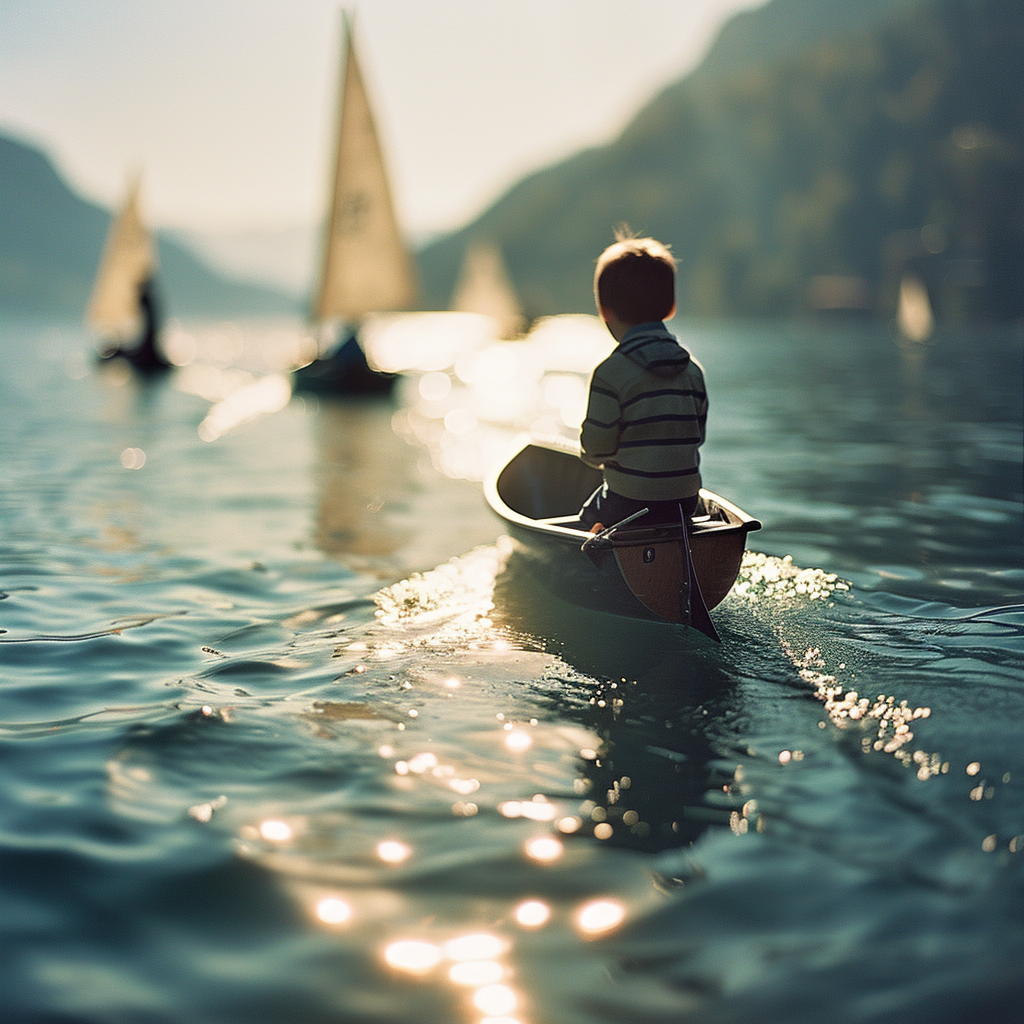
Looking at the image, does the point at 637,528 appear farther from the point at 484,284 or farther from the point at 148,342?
the point at 484,284

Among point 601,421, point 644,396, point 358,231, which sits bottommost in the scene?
point 601,421

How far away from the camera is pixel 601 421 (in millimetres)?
6461

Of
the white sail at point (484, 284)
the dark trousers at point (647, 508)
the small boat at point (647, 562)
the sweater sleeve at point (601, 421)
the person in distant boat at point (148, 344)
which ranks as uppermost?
the white sail at point (484, 284)

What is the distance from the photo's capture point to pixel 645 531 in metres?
6.50

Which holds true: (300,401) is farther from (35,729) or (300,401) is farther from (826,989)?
(826,989)

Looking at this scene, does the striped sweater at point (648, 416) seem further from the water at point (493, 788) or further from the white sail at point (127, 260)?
the white sail at point (127, 260)

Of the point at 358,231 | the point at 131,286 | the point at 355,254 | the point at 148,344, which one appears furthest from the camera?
the point at 131,286

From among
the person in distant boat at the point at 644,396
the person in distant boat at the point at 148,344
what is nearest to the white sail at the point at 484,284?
the person in distant boat at the point at 148,344

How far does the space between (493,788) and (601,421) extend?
2711 mm

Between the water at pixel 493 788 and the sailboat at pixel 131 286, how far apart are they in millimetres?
31370

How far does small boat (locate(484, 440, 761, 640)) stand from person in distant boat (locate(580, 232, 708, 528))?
0.80ft

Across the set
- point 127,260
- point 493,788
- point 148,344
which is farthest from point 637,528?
point 127,260

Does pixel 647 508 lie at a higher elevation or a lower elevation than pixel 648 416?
lower

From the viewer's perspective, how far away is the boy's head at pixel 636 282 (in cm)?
612
